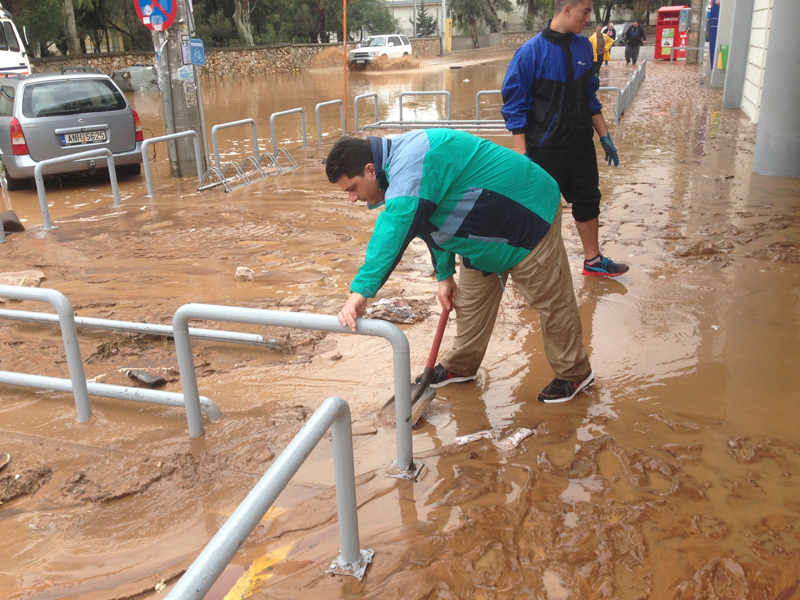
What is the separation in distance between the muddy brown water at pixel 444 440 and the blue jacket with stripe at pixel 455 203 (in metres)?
0.90

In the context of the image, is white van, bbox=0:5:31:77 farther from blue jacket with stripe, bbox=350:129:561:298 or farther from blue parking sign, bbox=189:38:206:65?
blue jacket with stripe, bbox=350:129:561:298

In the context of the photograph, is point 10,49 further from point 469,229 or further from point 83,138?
point 469,229

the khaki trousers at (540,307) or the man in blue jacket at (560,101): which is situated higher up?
the man in blue jacket at (560,101)

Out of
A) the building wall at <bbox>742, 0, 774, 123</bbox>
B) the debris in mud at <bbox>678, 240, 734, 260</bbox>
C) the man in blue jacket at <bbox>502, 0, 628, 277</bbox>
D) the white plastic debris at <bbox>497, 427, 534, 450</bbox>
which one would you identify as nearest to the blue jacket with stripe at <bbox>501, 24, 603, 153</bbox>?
the man in blue jacket at <bbox>502, 0, 628, 277</bbox>

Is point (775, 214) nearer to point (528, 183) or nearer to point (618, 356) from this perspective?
point (618, 356)

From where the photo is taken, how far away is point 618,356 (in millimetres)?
4102

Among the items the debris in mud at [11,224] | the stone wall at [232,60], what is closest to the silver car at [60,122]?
the debris in mud at [11,224]

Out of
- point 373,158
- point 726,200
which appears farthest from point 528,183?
point 726,200

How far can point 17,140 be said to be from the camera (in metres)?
9.23

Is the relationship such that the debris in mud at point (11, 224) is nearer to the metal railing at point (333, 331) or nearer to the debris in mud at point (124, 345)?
the debris in mud at point (124, 345)

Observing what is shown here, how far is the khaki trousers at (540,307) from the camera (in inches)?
128

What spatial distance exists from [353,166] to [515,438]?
4.91 feet

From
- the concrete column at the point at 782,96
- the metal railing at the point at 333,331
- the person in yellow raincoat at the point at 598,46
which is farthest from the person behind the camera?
the person in yellow raincoat at the point at 598,46

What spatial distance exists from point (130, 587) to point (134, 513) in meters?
0.47
